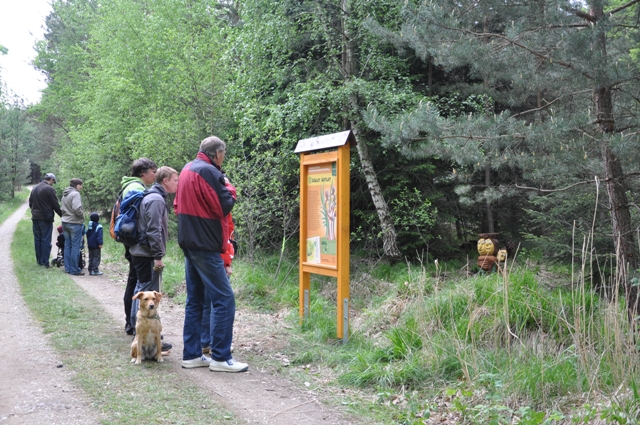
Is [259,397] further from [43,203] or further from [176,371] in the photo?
[43,203]

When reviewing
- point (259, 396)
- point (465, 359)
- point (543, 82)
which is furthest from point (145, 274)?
point (543, 82)

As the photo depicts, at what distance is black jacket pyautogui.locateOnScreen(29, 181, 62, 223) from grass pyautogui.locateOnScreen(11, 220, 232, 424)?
406 centimetres

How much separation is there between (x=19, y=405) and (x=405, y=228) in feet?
32.7

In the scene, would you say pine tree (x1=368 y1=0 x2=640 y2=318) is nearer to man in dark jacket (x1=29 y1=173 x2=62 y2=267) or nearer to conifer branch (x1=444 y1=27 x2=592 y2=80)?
conifer branch (x1=444 y1=27 x2=592 y2=80)

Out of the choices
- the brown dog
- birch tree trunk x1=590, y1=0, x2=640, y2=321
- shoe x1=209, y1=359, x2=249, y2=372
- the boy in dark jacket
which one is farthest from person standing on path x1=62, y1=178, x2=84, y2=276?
birch tree trunk x1=590, y1=0, x2=640, y2=321

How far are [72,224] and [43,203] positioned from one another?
1004 mm

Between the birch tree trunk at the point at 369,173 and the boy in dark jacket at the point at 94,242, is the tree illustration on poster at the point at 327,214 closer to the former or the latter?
the birch tree trunk at the point at 369,173

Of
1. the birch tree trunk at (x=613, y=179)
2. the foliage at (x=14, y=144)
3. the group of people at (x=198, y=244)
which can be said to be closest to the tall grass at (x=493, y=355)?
the group of people at (x=198, y=244)

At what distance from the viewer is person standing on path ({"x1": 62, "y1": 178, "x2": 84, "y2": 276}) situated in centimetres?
1230

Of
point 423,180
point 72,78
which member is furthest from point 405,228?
point 72,78

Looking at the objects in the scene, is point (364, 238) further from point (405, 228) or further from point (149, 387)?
point (149, 387)

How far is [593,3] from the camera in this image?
7258mm

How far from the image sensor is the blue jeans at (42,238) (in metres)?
13.1

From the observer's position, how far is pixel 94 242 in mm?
12828
